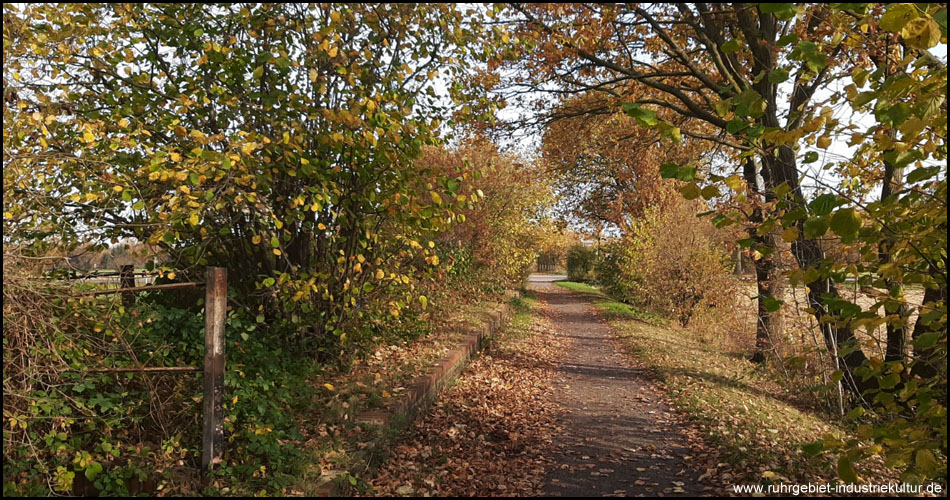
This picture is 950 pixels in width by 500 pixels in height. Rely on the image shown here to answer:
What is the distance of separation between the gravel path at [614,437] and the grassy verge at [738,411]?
35cm

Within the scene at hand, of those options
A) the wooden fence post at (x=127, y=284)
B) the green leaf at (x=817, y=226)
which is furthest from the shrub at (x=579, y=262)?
the green leaf at (x=817, y=226)

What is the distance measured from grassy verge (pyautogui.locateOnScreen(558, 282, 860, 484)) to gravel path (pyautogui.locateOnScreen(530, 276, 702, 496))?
348 mm

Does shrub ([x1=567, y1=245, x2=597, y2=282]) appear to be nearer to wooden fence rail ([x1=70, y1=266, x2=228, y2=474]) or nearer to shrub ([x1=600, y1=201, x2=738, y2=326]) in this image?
→ shrub ([x1=600, y1=201, x2=738, y2=326])

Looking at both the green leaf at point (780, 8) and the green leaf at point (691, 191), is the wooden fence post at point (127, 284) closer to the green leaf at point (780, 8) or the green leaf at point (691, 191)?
the green leaf at point (691, 191)

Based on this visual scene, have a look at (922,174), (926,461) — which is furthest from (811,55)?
(926,461)

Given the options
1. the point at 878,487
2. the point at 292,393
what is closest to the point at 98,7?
the point at 292,393

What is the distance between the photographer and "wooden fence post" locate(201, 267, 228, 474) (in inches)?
163

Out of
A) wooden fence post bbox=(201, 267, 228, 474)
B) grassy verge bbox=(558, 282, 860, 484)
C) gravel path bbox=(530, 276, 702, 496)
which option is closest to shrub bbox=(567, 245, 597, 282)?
grassy verge bbox=(558, 282, 860, 484)

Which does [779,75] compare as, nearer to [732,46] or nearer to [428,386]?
[732,46]

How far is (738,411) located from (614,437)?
5.87ft

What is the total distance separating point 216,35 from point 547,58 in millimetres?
4922

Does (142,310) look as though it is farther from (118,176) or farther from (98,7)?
(98,7)

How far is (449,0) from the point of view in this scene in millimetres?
6035

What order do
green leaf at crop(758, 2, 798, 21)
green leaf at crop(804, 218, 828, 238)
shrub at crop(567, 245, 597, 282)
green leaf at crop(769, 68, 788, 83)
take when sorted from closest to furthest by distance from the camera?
green leaf at crop(758, 2, 798, 21), green leaf at crop(804, 218, 828, 238), green leaf at crop(769, 68, 788, 83), shrub at crop(567, 245, 597, 282)
